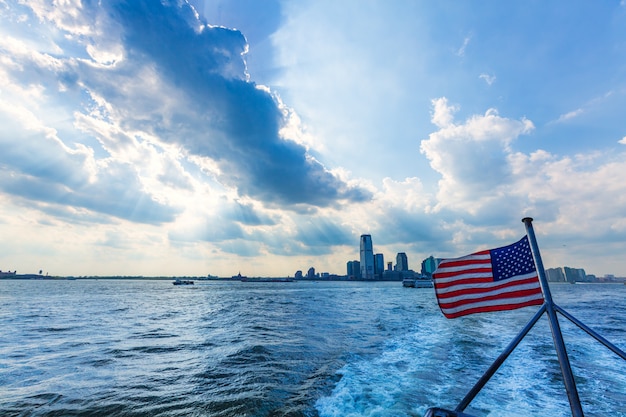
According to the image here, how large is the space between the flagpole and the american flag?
0.45m

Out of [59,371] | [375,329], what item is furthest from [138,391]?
[375,329]

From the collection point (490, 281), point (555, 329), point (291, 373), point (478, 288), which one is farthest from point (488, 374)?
point (291, 373)

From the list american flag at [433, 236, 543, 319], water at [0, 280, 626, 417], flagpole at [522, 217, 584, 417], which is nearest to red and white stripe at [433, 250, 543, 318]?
american flag at [433, 236, 543, 319]

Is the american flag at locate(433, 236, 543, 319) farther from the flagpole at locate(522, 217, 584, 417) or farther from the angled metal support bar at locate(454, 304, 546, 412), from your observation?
the angled metal support bar at locate(454, 304, 546, 412)

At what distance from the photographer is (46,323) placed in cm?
2698

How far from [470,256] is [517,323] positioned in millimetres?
26684

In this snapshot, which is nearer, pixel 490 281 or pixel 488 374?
pixel 488 374

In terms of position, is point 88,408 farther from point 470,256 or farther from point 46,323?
point 46,323

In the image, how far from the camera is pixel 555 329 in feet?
14.8

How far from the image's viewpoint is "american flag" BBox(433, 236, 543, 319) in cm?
548

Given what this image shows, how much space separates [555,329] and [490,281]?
1301 mm

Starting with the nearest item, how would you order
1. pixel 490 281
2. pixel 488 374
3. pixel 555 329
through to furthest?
pixel 555 329 < pixel 488 374 < pixel 490 281

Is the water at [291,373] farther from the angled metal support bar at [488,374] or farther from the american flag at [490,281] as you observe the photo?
the angled metal support bar at [488,374]

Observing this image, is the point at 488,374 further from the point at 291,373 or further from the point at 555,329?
the point at 291,373
